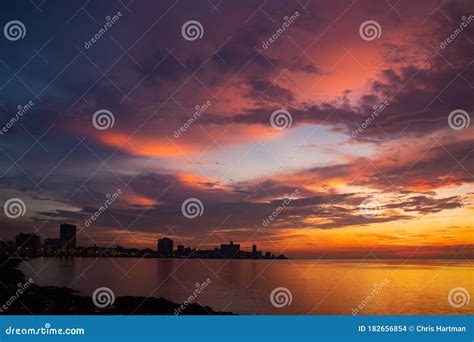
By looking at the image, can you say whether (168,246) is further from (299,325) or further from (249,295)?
(299,325)

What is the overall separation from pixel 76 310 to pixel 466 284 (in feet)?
195

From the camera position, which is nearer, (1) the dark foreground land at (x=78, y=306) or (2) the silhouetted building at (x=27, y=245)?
(1) the dark foreground land at (x=78, y=306)

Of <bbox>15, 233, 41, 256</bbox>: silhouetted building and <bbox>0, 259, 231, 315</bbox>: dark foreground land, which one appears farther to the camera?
<bbox>15, 233, 41, 256</bbox>: silhouetted building

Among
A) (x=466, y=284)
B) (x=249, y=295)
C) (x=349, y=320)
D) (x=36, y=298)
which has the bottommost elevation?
(x=36, y=298)

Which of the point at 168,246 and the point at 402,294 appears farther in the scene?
the point at 168,246

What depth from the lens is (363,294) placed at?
50656 millimetres

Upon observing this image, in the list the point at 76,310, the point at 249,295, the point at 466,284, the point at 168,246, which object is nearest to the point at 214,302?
the point at 249,295

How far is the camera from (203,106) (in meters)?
13.0

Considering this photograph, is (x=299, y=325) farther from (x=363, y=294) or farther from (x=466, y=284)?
(x=466, y=284)

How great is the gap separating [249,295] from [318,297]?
682cm

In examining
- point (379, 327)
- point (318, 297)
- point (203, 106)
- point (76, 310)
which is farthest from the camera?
point (318, 297)

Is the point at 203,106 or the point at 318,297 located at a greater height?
the point at 318,297

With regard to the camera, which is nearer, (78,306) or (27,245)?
(78,306)

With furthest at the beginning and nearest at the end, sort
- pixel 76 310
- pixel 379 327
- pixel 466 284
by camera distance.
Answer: pixel 466 284 → pixel 76 310 → pixel 379 327
